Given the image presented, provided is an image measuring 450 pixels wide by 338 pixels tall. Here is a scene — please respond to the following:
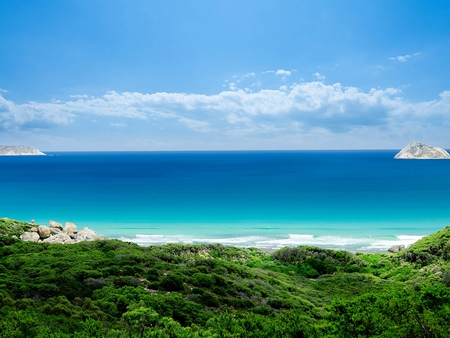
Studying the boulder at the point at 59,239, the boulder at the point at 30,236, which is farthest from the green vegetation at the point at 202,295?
Answer: the boulder at the point at 59,239

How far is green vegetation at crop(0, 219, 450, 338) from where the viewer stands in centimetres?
1061

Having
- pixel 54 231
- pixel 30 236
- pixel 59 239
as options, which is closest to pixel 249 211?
pixel 54 231

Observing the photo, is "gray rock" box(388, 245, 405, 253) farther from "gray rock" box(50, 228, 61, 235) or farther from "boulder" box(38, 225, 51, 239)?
"boulder" box(38, 225, 51, 239)

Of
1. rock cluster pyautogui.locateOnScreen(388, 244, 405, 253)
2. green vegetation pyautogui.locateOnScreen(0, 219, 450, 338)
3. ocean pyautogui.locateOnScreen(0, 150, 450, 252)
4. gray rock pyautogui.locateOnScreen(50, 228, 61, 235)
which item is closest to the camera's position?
→ green vegetation pyautogui.locateOnScreen(0, 219, 450, 338)

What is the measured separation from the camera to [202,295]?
17.0 metres

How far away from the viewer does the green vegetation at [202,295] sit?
10609mm

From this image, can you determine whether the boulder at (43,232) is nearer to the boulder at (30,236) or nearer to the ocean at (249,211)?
the boulder at (30,236)

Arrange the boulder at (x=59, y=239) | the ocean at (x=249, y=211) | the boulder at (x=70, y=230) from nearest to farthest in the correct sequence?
the boulder at (x=59, y=239)
the boulder at (x=70, y=230)
the ocean at (x=249, y=211)

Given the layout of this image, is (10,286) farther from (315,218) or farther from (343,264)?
(315,218)

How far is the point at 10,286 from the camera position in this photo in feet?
48.5

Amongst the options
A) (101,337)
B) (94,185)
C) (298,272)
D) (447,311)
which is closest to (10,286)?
(101,337)

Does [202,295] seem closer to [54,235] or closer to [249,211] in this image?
[54,235]

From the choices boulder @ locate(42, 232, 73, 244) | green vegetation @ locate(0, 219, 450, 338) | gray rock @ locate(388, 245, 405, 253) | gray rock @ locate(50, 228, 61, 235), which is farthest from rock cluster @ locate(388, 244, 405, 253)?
gray rock @ locate(50, 228, 61, 235)

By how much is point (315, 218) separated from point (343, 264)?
26237 mm
